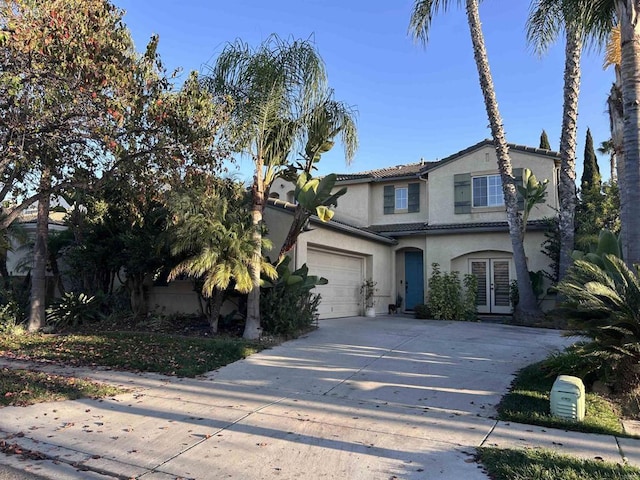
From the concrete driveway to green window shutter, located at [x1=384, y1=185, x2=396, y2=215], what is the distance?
12125 mm

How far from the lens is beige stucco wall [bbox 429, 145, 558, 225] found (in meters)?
18.2

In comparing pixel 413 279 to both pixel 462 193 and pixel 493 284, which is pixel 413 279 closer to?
pixel 493 284

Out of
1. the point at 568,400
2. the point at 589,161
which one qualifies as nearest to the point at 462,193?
the point at 589,161

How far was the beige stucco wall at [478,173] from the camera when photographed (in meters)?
18.2

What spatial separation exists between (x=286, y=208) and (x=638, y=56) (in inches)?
335

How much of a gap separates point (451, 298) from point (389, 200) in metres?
6.09

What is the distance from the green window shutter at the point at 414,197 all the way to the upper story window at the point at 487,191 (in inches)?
99.3

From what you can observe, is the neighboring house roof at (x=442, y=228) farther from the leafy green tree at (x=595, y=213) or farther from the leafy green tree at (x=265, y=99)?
the leafy green tree at (x=265, y=99)

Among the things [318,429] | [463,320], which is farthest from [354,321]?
[318,429]

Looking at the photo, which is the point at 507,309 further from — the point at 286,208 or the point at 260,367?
the point at 260,367

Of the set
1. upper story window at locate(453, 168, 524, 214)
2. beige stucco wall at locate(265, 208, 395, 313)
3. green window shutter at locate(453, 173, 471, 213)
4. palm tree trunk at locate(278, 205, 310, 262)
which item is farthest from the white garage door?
upper story window at locate(453, 168, 524, 214)

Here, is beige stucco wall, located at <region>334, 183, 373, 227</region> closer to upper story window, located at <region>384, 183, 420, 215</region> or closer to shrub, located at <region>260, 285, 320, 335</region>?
upper story window, located at <region>384, 183, 420, 215</region>

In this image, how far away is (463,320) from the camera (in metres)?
16.9

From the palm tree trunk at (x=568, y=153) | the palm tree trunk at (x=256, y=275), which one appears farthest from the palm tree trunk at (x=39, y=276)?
the palm tree trunk at (x=568, y=153)
